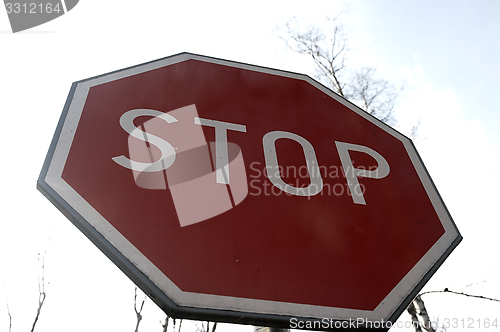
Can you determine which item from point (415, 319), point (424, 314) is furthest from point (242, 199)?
point (415, 319)

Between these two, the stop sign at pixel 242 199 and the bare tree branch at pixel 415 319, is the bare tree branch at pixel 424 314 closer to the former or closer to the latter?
the bare tree branch at pixel 415 319

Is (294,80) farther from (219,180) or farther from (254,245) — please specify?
(254,245)

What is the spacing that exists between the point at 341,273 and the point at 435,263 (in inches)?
12.4

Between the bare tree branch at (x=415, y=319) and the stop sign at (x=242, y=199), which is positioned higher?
the stop sign at (x=242, y=199)

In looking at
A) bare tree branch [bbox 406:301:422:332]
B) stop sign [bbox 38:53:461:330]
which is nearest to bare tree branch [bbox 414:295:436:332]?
bare tree branch [bbox 406:301:422:332]

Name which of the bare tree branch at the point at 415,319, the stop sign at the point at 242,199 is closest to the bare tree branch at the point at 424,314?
the bare tree branch at the point at 415,319

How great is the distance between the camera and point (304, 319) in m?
0.83

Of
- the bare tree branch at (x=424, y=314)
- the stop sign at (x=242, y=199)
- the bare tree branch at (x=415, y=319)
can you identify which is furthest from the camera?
the bare tree branch at (x=415, y=319)

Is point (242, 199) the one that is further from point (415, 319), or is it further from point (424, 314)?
point (415, 319)

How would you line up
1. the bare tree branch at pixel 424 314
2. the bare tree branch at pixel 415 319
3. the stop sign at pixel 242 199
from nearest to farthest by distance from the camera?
the stop sign at pixel 242 199
the bare tree branch at pixel 424 314
the bare tree branch at pixel 415 319

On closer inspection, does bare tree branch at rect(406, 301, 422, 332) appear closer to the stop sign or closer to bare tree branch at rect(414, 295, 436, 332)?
bare tree branch at rect(414, 295, 436, 332)

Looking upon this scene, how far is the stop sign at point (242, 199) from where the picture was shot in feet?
2.78

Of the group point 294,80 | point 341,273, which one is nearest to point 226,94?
point 294,80

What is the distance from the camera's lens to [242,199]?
103 cm
